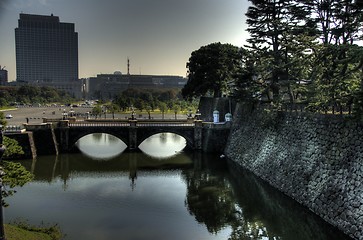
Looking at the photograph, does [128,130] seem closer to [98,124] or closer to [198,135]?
[98,124]

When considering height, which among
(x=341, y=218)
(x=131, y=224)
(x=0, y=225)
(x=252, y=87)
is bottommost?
(x=131, y=224)

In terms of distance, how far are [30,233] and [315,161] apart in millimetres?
18222

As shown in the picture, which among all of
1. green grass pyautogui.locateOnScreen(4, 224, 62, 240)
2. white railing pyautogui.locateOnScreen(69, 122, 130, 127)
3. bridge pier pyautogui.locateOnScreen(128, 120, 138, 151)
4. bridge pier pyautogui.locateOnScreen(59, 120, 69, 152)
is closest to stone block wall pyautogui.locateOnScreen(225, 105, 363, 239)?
bridge pier pyautogui.locateOnScreen(128, 120, 138, 151)

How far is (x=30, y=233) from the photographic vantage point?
1725 cm

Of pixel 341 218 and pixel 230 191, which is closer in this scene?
pixel 341 218

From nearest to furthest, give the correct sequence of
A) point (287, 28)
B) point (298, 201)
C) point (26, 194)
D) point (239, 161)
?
point (298, 201) → point (26, 194) → point (287, 28) → point (239, 161)

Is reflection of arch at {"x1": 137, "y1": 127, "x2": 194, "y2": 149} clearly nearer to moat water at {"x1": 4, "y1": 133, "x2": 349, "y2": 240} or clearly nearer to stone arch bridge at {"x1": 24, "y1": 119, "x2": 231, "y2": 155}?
stone arch bridge at {"x1": 24, "y1": 119, "x2": 231, "y2": 155}

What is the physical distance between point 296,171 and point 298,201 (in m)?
2.43

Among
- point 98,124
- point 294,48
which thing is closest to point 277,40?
point 294,48

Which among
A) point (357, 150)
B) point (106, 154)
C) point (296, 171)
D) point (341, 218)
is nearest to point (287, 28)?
point (296, 171)

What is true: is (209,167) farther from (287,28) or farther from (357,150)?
(357,150)

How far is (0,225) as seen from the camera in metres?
10.4

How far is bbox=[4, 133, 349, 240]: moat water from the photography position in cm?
2036

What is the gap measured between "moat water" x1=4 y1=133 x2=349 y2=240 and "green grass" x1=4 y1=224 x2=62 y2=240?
788 millimetres
